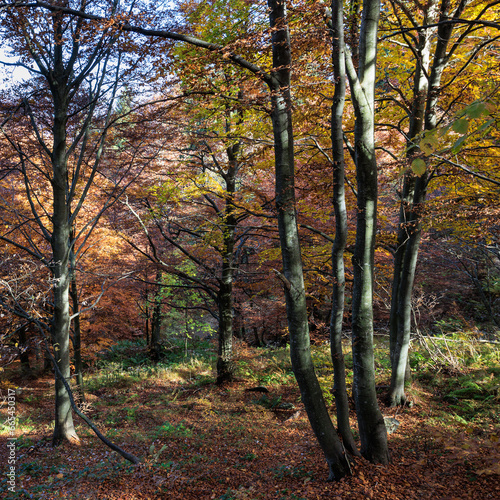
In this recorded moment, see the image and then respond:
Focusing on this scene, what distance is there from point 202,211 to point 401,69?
810 centimetres

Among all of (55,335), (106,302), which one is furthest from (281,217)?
(106,302)

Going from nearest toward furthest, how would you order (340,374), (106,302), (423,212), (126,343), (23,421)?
(340,374)
(423,212)
(23,421)
(106,302)
(126,343)

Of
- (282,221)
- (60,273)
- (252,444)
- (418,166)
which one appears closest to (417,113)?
(282,221)

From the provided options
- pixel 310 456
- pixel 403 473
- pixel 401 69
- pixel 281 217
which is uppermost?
pixel 401 69

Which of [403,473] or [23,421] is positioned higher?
[403,473]

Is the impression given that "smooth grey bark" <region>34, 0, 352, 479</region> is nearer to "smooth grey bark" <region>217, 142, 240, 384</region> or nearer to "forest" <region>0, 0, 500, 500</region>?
"forest" <region>0, 0, 500, 500</region>

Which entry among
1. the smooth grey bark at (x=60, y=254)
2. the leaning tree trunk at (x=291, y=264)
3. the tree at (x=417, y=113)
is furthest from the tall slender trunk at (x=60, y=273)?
the tree at (x=417, y=113)

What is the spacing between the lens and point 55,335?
6176 millimetres

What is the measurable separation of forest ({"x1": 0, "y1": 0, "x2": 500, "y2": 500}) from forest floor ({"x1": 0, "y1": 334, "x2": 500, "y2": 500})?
0.14 ft

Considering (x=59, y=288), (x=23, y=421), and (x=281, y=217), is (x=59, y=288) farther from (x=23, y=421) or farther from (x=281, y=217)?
(x=23, y=421)

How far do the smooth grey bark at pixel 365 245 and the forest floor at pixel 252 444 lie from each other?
40cm

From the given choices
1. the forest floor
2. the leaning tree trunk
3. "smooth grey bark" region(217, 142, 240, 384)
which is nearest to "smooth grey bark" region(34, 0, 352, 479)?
the leaning tree trunk

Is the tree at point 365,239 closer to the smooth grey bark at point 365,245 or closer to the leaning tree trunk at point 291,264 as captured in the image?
the smooth grey bark at point 365,245

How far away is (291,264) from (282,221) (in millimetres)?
481
